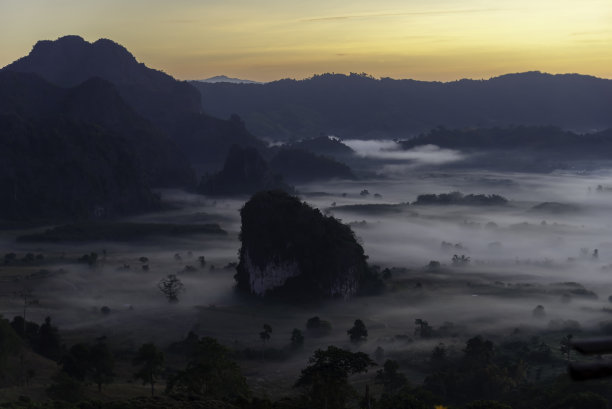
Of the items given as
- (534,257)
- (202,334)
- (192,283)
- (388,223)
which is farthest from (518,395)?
(388,223)

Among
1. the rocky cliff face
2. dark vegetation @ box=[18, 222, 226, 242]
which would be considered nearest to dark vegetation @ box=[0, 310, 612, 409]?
the rocky cliff face

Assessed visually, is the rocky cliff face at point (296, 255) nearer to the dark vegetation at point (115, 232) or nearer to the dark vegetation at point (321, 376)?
the dark vegetation at point (321, 376)

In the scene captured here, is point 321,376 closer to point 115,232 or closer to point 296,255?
point 296,255

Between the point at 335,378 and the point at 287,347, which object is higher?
the point at 335,378

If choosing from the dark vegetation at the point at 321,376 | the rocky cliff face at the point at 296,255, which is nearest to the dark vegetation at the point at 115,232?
the rocky cliff face at the point at 296,255

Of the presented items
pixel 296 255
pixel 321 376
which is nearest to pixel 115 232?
pixel 296 255

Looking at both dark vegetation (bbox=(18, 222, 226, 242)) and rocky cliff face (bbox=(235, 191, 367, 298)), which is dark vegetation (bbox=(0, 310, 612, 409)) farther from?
dark vegetation (bbox=(18, 222, 226, 242))

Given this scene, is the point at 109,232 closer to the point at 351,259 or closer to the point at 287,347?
the point at 351,259
